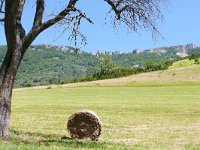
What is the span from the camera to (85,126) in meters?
20.1

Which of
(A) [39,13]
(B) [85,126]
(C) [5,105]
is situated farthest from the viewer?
(B) [85,126]

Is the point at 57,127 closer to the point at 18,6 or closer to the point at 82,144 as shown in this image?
the point at 82,144

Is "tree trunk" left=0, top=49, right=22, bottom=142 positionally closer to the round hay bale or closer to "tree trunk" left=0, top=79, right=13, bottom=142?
"tree trunk" left=0, top=79, right=13, bottom=142

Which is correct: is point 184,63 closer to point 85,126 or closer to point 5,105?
point 85,126

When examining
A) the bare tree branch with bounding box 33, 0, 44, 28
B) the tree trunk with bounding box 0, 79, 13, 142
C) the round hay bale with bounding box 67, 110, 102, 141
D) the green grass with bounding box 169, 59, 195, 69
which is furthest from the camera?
the green grass with bounding box 169, 59, 195, 69

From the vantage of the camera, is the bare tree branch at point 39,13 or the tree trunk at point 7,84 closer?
the tree trunk at point 7,84

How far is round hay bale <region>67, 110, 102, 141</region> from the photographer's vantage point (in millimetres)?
20000

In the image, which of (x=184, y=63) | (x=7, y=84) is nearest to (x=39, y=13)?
(x=7, y=84)

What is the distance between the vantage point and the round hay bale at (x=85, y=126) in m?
20.0

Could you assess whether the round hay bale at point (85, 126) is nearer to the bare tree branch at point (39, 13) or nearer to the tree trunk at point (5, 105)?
the tree trunk at point (5, 105)

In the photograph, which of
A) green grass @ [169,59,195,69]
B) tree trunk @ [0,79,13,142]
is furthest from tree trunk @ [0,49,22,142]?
green grass @ [169,59,195,69]

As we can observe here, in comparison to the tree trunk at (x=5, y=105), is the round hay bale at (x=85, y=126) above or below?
below

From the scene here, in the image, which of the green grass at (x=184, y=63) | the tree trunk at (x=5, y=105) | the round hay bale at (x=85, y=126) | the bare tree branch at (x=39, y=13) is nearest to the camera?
the tree trunk at (x=5, y=105)

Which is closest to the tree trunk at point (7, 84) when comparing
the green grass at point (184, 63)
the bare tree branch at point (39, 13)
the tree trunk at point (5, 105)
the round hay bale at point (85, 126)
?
the tree trunk at point (5, 105)
